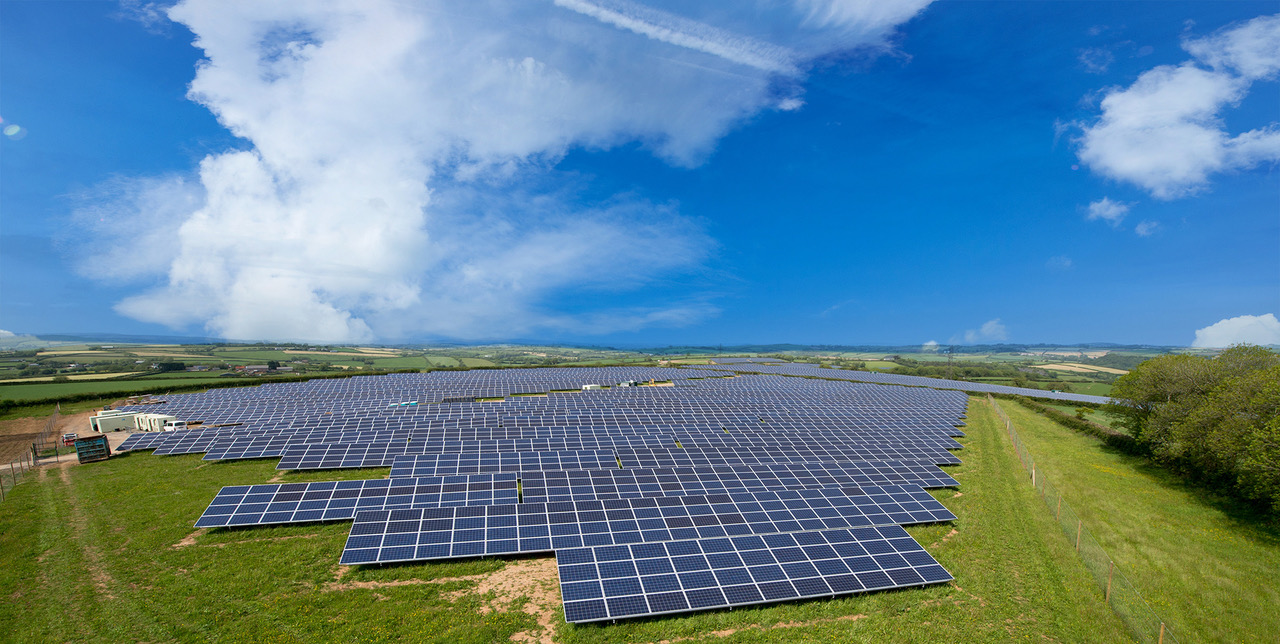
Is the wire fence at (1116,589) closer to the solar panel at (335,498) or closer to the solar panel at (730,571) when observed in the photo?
the solar panel at (730,571)

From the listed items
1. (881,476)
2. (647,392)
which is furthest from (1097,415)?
(647,392)

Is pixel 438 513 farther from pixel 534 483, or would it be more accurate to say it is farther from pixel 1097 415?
pixel 1097 415

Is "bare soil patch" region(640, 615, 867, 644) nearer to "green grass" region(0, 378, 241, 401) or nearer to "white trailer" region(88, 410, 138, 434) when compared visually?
"white trailer" region(88, 410, 138, 434)

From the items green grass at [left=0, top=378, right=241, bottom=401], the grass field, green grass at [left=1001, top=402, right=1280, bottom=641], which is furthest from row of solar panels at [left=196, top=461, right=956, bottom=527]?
green grass at [left=0, top=378, right=241, bottom=401]

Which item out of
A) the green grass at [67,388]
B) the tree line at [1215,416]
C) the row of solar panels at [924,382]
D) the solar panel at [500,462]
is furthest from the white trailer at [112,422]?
the row of solar panels at [924,382]

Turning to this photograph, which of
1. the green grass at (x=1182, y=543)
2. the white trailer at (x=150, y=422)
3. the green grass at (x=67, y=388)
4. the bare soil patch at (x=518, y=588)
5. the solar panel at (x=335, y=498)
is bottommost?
the green grass at (x=1182, y=543)

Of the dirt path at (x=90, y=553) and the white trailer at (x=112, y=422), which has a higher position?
the white trailer at (x=112, y=422)
